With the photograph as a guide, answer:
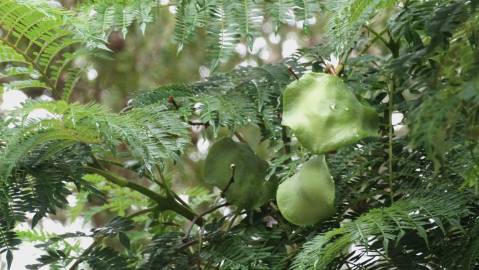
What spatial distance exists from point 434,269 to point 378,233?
0.12 m

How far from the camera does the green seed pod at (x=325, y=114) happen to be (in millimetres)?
665

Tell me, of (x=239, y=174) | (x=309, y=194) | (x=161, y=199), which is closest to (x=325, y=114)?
(x=309, y=194)

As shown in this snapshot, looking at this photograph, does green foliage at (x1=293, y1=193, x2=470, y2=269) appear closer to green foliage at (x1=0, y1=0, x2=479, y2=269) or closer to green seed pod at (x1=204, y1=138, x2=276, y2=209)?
green foliage at (x1=0, y1=0, x2=479, y2=269)

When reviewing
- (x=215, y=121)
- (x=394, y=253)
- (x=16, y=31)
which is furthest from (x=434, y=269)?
(x=16, y=31)

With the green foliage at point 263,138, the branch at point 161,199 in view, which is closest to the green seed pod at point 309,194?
the green foliage at point 263,138

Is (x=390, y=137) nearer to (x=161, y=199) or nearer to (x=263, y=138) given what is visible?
(x=263, y=138)

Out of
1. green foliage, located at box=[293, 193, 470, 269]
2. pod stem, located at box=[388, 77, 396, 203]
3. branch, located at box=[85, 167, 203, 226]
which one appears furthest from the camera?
branch, located at box=[85, 167, 203, 226]

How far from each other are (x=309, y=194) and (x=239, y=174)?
17 cm

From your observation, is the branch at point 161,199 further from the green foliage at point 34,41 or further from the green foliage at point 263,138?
the green foliage at point 34,41

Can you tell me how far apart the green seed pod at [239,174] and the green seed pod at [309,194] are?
12 centimetres

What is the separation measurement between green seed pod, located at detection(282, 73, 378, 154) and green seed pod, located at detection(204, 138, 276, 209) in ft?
0.59

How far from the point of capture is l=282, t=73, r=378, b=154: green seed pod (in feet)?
2.18

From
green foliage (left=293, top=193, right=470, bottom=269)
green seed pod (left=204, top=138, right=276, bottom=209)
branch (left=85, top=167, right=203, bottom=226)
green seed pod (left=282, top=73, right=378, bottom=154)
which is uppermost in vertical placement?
green seed pod (left=282, top=73, right=378, bottom=154)

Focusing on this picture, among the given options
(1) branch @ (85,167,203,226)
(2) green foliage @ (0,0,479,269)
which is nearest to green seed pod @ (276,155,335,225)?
(2) green foliage @ (0,0,479,269)
